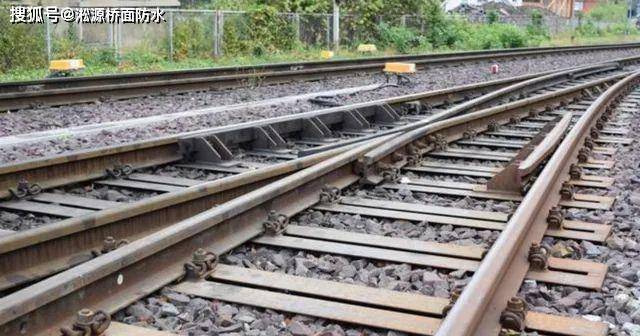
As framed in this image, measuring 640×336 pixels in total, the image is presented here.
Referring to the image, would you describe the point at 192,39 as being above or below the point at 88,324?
above

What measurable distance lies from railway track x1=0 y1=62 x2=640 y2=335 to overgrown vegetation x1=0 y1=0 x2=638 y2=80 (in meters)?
13.1

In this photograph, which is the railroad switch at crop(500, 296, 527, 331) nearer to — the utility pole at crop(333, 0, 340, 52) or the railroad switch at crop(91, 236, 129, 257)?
the railroad switch at crop(91, 236, 129, 257)

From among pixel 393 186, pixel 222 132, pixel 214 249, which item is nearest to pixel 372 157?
pixel 393 186

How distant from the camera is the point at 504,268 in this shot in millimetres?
3873

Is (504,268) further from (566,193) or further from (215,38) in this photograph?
(215,38)

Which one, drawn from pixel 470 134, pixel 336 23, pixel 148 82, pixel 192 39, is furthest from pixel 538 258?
pixel 336 23

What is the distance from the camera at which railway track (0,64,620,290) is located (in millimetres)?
4141

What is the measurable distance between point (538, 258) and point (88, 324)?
230 centimetres

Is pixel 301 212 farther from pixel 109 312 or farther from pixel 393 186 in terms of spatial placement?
pixel 109 312

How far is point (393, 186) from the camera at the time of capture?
633 cm

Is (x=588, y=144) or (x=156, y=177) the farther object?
(x=588, y=144)

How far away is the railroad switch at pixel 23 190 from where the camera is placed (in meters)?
5.76

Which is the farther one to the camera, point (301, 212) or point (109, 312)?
point (301, 212)

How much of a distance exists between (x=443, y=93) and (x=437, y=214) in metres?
6.91
